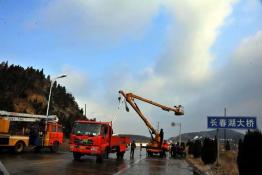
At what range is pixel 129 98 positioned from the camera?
4941 cm

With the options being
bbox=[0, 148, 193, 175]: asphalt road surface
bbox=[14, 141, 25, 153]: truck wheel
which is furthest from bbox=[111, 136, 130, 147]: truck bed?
bbox=[14, 141, 25, 153]: truck wheel

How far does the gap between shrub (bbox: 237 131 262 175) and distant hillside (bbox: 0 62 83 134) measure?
57819 mm

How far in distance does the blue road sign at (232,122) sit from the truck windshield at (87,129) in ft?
25.7

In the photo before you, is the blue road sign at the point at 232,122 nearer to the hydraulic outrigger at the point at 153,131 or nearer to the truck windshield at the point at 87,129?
the truck windshield at the point at 87,129

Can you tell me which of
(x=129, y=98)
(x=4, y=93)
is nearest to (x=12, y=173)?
(x=129, y=98)

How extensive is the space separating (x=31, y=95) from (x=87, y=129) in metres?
60.7

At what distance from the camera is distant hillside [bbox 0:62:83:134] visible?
8031 cm

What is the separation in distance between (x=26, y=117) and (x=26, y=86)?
5266cm

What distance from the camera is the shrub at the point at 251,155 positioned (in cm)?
1397

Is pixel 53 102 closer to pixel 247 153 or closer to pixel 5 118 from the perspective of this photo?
pixel 5 118

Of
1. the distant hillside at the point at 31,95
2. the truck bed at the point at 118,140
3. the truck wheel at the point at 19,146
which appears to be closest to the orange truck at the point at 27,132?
the truck wheel at the point at 19,146

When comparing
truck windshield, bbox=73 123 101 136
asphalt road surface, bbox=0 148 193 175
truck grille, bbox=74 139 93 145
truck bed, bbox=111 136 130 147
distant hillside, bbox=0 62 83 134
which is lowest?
asphalt road surface, bbox=0 148 193 175

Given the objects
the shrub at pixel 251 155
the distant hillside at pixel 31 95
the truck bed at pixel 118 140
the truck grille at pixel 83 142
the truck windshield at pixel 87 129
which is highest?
the distant hillside at pixel 31 95

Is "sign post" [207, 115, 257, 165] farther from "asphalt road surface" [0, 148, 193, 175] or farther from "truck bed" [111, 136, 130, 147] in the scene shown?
"truck bed" [111, 136, 130, 147]
